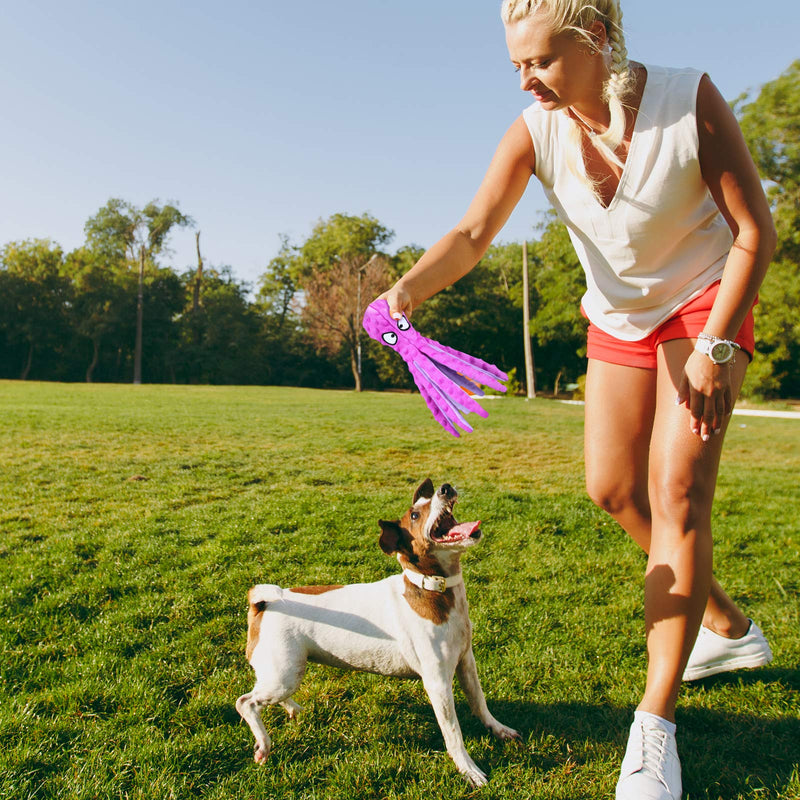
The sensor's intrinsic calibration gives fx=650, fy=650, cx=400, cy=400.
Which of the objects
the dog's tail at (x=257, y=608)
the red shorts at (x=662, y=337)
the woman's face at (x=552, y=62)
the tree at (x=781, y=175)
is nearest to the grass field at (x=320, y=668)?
the dog's tail at (x=257, y=608)

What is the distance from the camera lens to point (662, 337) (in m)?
2.19

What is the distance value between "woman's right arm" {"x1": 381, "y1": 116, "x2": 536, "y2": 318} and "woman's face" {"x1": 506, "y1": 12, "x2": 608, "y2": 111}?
321mm

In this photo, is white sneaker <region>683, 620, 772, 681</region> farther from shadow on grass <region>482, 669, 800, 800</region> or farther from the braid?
the braid

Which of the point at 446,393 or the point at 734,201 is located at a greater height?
the point at 734,201

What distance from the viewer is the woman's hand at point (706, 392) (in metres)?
1.93

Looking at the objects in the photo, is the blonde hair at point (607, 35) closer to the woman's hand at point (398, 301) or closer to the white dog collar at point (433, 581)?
the woman's hand at point (398, 301)

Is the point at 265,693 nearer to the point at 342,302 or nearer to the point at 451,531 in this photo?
the point at 451,531

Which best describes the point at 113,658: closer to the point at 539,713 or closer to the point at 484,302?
the point at 539,713

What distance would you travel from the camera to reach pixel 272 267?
4903cm

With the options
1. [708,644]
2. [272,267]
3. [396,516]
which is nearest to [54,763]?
[708,644]

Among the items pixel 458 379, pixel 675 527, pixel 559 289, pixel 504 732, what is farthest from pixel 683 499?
pixel 559 289

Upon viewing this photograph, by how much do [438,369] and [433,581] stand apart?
2.40 feet

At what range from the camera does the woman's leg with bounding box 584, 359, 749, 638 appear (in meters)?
2.37

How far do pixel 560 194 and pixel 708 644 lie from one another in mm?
1936
